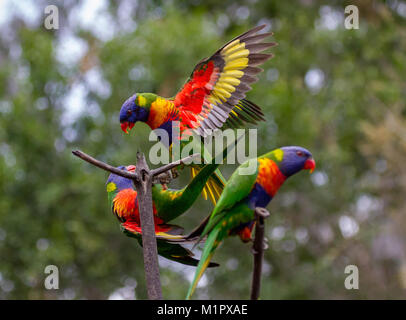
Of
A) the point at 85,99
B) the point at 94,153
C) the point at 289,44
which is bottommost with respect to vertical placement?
the point at 94,153

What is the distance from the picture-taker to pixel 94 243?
28.9ft

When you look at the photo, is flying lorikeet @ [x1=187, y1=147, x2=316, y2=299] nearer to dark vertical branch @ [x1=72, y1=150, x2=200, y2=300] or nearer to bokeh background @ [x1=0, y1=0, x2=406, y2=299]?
A: dark vertical branch @ [x1=72, y1=150, x2=200, y2=300]

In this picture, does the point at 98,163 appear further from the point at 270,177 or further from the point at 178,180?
the point at 178,180

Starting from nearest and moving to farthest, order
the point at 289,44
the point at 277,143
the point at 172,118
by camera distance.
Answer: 1. the point at 172,118
2. the point at 277,143
3. the point at 289,44

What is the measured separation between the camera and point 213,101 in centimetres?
248

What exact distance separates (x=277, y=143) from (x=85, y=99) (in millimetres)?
3592

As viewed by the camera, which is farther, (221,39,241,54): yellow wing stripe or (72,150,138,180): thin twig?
(221,39,241,54): yellow wing stripe

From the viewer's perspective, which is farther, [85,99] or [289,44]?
[289,44]

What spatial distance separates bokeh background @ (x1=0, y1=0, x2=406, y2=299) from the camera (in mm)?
8695

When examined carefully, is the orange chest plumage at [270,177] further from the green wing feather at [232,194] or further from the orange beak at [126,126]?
the orange beak at [126,126]

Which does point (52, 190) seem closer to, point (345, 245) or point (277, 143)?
point (277, 143)

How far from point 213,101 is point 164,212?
683 mm

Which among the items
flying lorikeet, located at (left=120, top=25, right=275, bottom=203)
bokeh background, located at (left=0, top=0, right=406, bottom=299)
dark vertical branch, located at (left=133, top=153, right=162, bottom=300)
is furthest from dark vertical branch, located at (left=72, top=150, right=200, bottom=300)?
bokeh background, located at (left=0, top=0, right=406, bottom=299)
